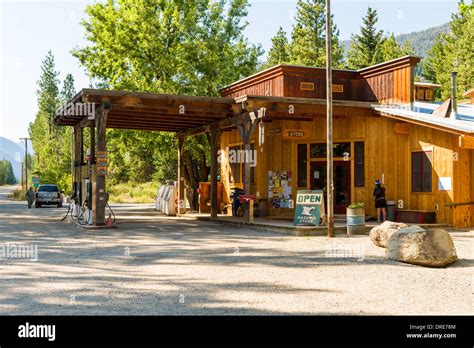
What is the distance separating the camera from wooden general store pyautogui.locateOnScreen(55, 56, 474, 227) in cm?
1888

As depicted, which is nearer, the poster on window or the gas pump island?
the gas pump island

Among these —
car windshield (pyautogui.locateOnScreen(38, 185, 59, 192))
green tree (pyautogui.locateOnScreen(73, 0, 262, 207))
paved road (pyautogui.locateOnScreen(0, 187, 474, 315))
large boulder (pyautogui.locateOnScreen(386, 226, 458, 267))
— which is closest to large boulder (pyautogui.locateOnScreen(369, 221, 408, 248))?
paved road (pyautogui.locateOnScreen(0, 187, 474, 315))

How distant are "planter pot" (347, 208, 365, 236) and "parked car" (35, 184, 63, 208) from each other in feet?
87.3

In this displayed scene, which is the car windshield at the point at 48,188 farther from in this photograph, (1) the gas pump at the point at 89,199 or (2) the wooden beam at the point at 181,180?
(1) the gas pump at the point at 89,199

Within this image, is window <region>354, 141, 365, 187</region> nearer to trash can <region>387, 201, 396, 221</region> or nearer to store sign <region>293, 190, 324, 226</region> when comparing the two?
trash can <region>387, 201, 396, 221</region>

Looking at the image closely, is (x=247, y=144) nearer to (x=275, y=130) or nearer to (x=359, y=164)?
(x=275, y=130)

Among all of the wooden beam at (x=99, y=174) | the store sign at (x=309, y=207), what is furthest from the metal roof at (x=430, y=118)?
the wooden beam at (x=99, y=174)

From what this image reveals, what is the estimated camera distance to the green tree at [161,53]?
31.5m

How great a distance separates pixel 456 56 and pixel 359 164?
39936mm

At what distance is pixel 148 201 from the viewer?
50719 mm

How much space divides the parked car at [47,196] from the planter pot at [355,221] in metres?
26.6

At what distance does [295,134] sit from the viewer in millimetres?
22469
